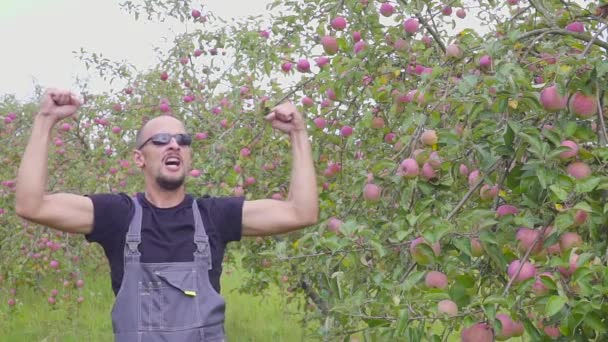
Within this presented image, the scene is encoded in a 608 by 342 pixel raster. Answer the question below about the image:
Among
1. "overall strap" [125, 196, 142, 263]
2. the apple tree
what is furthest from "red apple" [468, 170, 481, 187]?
"overall strap" [125, 196, 142, 263]

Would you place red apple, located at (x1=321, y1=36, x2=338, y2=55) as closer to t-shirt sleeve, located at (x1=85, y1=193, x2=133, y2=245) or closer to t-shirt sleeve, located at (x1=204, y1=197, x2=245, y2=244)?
t-shirt sleeve, located at (x1=204, y1=197, x2=245, y2=244)

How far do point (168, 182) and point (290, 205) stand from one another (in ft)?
1.18

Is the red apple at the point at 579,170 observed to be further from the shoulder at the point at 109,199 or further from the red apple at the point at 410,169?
the shoulder at the point at 109,199

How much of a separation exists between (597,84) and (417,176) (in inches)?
22.2

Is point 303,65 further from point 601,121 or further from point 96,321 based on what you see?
point 96,321

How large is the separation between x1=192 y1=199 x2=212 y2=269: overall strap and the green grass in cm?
418

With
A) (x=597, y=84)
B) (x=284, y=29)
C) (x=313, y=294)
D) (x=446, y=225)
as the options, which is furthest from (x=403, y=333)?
(x=313, y=294)

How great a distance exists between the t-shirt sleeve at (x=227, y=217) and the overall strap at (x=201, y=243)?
2.5 inches

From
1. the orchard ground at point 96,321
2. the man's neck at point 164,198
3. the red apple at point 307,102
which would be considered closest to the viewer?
the man's neck at point 164,198

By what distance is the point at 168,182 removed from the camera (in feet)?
7.54

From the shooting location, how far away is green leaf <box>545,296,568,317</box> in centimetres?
167

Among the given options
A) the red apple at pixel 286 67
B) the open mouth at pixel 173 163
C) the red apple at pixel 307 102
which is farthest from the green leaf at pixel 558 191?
the red apple at pixel 286 67

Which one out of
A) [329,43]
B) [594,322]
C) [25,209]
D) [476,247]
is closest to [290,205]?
[476,247]

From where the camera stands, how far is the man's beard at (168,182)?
7.54ft
